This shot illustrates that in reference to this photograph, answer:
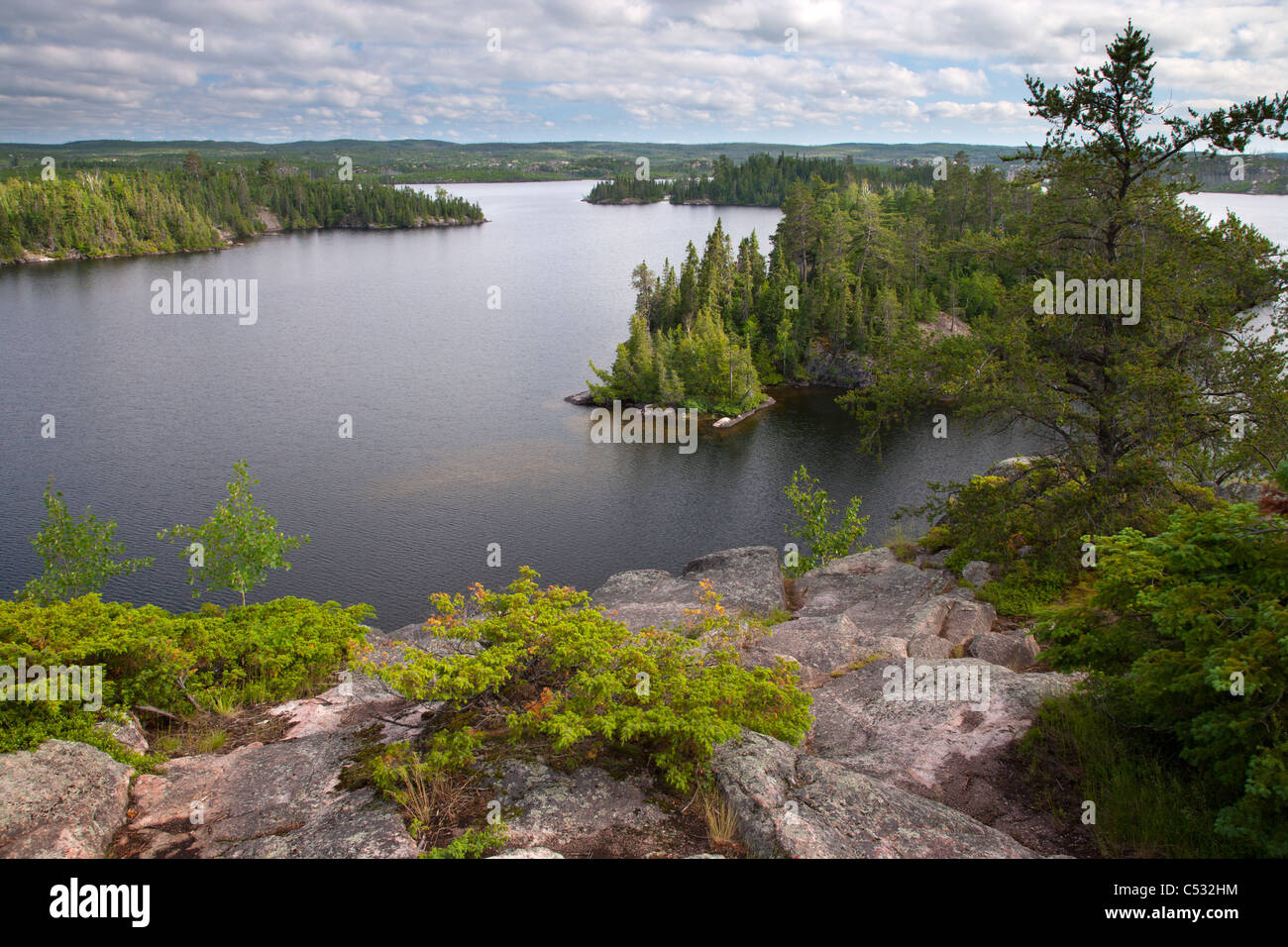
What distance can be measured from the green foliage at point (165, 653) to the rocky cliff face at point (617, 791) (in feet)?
3.52

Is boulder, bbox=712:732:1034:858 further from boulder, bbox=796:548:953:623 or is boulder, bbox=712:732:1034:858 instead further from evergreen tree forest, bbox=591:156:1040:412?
evergreen tree forest, bbox=591:156:1040:412

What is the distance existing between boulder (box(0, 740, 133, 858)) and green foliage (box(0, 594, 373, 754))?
93 cm

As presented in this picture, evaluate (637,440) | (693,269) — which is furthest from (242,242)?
(637,440)

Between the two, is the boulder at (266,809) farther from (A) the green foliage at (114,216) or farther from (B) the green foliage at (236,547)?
(A) the green foliage at (114,216)

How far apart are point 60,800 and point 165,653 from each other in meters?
4.52

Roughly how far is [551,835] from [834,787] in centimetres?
390

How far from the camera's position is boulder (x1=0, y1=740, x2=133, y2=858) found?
9992 mm

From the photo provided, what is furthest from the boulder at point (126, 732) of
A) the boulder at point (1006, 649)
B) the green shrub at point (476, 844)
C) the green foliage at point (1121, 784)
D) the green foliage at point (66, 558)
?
the boulder at point (1006, 649)

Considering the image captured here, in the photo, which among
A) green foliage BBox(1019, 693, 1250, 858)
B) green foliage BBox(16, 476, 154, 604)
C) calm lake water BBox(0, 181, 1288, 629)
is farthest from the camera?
calm lake water BBox(0, 181, 1288, 629)

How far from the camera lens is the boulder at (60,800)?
32.8 ft

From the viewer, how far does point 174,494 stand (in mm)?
47500

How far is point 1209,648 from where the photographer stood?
950cm

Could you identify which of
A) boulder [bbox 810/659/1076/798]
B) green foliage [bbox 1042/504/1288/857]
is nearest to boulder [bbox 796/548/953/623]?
boulder [bbox 810/659/1076/798]
